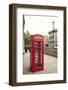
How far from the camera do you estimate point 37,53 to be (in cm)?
195

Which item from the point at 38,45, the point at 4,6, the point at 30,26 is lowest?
the point at 38,45

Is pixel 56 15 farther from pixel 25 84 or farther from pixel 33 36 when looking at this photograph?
pixel 25 84

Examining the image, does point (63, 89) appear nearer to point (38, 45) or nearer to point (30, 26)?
point (38, 45)

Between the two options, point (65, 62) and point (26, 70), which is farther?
point (65, 62)

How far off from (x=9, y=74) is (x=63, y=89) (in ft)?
1.54

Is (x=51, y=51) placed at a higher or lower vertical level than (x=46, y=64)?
higher

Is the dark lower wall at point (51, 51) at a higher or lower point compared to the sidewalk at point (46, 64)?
higher

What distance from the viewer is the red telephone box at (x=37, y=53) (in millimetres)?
1931

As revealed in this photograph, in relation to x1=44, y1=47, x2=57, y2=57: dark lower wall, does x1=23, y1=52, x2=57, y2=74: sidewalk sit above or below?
→ below

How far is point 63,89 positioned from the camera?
2049 millimetres

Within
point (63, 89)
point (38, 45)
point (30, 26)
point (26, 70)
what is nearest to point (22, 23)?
point (30, 26)

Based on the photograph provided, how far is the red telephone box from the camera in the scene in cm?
193

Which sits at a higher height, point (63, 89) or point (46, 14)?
Result: point (46, 14)

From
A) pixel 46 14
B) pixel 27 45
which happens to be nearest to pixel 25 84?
pixel 27 45
